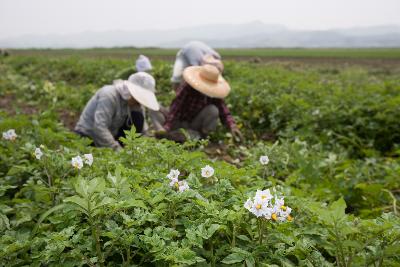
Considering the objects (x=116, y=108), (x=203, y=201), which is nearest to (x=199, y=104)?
(x=116, y=108)

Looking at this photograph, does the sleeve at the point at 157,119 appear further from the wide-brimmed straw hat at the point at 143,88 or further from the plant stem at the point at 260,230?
the plant stem at the point at 260,230

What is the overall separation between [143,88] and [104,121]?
0.56m

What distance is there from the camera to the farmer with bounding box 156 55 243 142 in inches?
181

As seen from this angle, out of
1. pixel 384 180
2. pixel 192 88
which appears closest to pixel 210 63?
pixel 192 88

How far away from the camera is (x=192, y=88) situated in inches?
190

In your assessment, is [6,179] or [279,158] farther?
[279,158]

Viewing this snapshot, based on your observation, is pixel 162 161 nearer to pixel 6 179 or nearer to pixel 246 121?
pixel 6 179

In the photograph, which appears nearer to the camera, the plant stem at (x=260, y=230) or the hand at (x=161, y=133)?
the plant stem at (x=260, y=230)

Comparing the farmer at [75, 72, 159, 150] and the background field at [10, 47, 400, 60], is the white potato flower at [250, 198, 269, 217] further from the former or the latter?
the background field at [10, 47, 400, 60]

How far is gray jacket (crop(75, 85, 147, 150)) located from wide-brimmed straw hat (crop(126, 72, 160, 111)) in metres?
0.25

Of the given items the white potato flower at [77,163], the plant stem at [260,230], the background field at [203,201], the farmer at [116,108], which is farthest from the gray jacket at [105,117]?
the plant stem at [260,230]

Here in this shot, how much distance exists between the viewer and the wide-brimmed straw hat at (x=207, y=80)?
4.50m

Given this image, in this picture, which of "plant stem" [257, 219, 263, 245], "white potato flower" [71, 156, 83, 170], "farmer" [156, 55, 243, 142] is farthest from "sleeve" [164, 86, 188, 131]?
"plant stem" [257, 219, 263, 245]

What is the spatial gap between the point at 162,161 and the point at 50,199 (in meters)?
0.75
